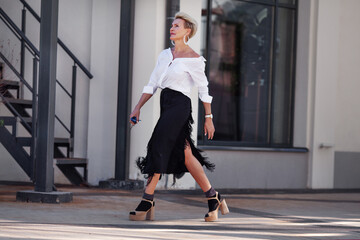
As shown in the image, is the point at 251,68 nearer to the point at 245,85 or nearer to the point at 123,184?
the point at 245,85

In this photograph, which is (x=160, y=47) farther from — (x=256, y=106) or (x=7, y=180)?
(x=7, y=180)

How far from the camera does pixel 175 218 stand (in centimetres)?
664

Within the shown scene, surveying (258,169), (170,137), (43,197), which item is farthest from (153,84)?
(258,169)

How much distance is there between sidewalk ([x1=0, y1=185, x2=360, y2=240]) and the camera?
5465mm

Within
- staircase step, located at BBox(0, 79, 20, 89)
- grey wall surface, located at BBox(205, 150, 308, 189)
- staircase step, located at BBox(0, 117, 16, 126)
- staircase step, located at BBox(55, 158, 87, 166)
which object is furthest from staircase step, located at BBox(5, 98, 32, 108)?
grey wall surface, located at BBox(205, 150, 308, 189)

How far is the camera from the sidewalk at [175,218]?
5.46 metres

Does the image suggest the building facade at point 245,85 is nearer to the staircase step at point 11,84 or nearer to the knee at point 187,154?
the staircase step at point 11,84

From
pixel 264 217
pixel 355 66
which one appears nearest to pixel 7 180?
pixel 264 217

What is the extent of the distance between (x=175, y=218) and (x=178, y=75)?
4.18 ft

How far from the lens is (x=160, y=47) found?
959 cm

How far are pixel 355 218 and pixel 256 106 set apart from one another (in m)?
3.82

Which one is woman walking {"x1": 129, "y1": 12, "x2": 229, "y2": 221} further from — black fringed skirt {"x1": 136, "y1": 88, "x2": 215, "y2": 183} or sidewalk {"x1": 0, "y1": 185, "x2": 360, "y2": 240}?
sidewalk {"x1": 0, "y1": 185, "x2": 360, "y2": 240}

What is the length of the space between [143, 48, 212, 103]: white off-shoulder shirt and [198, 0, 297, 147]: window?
13.0 ft

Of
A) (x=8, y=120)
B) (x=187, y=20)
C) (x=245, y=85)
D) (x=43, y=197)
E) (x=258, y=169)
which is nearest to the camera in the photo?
(x=187, y=20)
